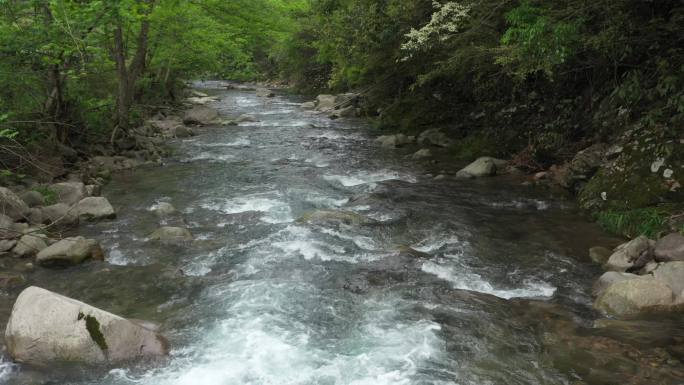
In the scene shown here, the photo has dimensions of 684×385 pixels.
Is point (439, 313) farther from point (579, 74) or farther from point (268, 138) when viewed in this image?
point (268, 138)

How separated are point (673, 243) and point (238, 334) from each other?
5.81m

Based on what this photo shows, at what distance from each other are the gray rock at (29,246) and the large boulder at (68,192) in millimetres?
2247

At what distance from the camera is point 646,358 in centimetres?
566

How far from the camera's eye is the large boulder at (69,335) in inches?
226

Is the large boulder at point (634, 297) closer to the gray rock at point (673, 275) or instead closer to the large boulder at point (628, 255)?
the gray rock at point (673, 275)

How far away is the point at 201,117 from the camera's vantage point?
24.7m

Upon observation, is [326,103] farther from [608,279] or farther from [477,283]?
[608,279]

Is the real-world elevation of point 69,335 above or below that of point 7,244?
Answer: above

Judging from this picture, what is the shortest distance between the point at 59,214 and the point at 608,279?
9070 mm

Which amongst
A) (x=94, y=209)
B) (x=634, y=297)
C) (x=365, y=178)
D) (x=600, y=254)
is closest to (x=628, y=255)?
(x=600, y=254)

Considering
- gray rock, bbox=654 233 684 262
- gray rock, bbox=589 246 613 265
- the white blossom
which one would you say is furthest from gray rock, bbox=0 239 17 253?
gray rock, bbox=654 233 684 262

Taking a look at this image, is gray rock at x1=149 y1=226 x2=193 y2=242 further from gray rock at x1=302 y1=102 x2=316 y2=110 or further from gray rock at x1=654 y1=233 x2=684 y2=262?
gray rock at x1=302 y1=102 x2=316 y2=110

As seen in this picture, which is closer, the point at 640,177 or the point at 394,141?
the point at 640,177

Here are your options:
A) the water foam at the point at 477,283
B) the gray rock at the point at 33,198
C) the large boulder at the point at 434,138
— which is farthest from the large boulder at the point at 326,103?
the water foam at the point at 477,283
